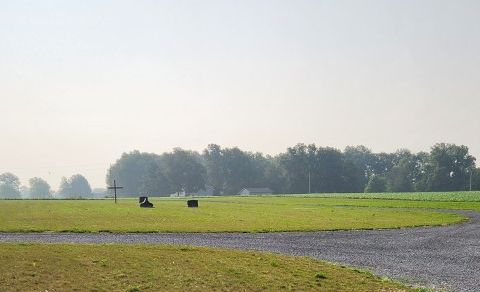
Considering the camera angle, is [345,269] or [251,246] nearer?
[345,269]

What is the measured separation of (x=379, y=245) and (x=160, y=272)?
14.2 m

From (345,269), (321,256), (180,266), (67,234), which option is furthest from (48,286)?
(67,234)

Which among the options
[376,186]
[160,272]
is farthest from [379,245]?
[376,186]

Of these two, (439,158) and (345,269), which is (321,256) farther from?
(439,158)

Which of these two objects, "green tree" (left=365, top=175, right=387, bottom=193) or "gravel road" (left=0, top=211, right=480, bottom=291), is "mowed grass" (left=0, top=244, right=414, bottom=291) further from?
"green tree" (left=365, top=175, right=387, bottom=193)

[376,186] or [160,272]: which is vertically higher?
[376,186]

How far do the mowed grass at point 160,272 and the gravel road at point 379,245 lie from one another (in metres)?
2.05

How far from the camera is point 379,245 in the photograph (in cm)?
2805

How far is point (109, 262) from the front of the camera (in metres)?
18.6

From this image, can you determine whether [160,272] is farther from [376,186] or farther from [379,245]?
[376,186]

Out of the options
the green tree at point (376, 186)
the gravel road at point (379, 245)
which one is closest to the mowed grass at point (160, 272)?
the gravel road at point (379, 245)

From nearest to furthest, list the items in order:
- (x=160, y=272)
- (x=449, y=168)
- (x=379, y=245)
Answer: (x=160, y=272) → (x=379, y=245) → (x=449, y=168)

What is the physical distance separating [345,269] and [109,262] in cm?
860

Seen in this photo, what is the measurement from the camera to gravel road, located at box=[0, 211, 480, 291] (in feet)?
65.7
